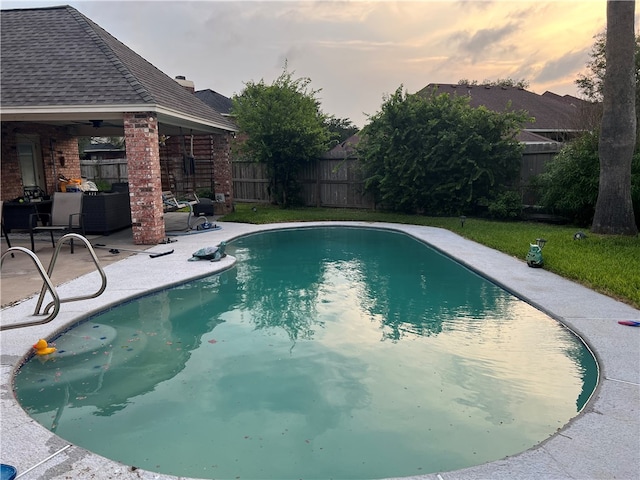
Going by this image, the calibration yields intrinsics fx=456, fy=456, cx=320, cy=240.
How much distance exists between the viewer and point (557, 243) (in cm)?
903

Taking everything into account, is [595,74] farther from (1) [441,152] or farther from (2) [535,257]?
(2) [535,257]

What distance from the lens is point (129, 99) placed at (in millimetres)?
9188

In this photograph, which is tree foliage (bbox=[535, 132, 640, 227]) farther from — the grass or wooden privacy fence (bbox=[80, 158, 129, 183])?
wooden privacy fence (bbox=[80, 158, 129, 183])

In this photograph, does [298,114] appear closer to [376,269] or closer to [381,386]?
[376,269]

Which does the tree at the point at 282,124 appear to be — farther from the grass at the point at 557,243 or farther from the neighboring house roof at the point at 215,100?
the neighboring house roof at the point at 215,100

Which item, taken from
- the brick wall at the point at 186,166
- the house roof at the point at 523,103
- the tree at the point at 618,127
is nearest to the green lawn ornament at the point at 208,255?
the tree at the point at 618,127

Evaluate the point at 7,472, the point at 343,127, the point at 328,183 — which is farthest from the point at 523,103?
the point at 7,472

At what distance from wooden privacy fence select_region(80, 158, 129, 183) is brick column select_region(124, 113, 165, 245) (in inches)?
583

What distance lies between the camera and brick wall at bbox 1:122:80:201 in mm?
11516

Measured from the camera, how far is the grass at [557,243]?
6.41 metres

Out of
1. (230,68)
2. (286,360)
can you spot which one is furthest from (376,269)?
(230,68)

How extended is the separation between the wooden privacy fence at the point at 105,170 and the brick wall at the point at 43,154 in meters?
9.32

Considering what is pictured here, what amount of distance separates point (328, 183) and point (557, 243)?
8919mm

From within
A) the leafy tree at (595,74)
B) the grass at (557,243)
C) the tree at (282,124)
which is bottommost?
the grass at (557,243)
